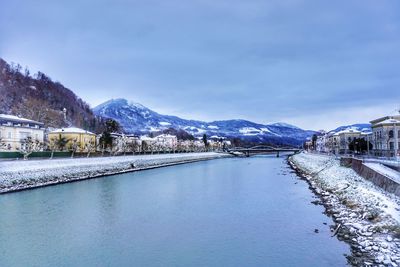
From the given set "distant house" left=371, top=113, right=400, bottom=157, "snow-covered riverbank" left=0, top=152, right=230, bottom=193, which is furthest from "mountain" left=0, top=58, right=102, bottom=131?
"distant house" left=371, top=113, right=400, bottom=157

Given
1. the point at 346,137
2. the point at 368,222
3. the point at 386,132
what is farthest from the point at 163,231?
the point at 346,137

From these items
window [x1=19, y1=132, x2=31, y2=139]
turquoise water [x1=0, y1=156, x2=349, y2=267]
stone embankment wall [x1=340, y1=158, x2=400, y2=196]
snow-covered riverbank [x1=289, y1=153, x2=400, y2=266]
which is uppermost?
window [x1=19, y1=132, x2=31, y2=139]

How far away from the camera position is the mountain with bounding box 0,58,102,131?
117 metres

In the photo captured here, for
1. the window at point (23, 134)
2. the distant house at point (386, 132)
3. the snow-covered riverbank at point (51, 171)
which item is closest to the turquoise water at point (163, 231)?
the snow-covered riverbank at point (51, 171)

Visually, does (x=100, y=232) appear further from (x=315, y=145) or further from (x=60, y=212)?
(x=315, y=145)

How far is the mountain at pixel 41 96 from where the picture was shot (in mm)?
117062

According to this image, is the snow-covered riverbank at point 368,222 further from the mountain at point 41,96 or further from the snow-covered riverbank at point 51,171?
the mountain at point 41,96

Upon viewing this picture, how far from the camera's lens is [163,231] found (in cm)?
1573

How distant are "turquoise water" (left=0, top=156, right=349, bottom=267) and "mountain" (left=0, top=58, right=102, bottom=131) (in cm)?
8582

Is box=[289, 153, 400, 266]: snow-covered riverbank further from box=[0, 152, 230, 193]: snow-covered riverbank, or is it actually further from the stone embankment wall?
box=[0, 152, 230, 193]: snow-covered riverbank

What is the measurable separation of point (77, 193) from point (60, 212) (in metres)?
7.89

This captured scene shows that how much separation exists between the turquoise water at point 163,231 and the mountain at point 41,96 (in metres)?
85.8

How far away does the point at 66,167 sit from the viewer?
3853 centimetres

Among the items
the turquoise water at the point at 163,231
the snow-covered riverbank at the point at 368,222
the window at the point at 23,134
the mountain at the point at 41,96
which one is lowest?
→ the turquoise water at the point at 163,231
